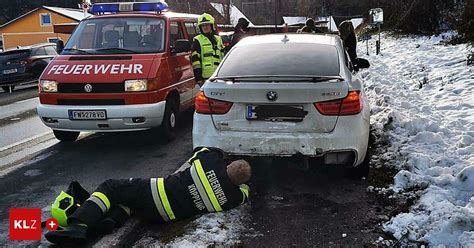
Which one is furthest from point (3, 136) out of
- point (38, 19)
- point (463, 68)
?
point (38, 19)

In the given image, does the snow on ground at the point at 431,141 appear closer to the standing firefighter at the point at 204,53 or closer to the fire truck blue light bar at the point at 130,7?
the standing firefighter at the point at 204,53

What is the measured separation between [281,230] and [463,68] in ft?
22.6

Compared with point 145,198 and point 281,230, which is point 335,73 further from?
point 145,198

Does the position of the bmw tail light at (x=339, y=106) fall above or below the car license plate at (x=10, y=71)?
above

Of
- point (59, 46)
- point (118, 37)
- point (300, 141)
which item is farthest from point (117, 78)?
point (300, 141)

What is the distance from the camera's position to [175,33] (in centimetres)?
778

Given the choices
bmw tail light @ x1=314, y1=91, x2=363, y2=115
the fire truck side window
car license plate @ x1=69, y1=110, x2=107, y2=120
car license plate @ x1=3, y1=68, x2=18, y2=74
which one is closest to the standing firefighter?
the fire truck side window

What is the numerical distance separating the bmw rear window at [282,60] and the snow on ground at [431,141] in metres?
1.37

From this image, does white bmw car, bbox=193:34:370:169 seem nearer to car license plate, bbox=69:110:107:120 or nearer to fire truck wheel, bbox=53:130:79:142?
car license plate, bbox=69:110:107:120

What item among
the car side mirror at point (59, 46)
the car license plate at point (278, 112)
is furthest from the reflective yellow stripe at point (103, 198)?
the car side mirror at point (59, 46)

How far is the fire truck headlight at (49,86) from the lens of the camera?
6.66 meters

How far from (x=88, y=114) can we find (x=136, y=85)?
0.77 meters

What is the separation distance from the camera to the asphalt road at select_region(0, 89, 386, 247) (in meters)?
3.96

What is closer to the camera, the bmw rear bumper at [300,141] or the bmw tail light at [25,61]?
the bmw rear bumper at [300,141]
